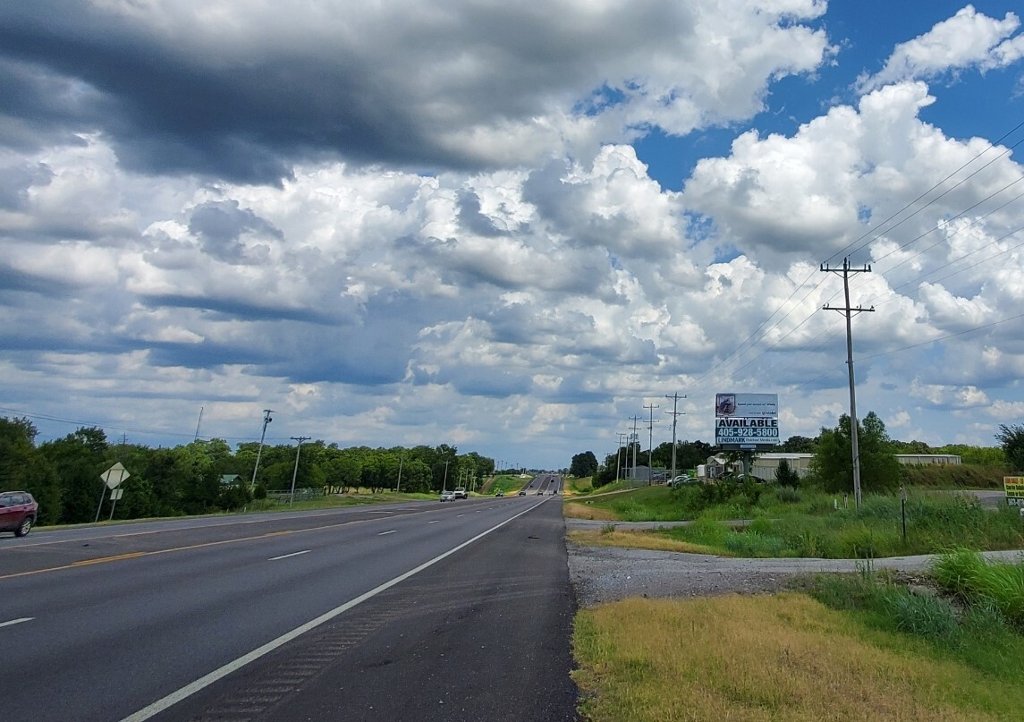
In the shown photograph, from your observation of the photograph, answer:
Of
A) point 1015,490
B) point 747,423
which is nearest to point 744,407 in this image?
point 747,423

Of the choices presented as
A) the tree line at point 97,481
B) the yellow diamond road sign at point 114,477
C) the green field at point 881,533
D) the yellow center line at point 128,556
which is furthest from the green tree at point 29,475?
the green field at point 881,533

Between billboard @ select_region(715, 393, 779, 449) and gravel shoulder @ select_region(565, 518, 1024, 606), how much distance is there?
199ft

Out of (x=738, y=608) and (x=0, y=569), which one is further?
(x=0, y=569)

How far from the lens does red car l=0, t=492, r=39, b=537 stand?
78.2ft

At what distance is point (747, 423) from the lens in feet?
264

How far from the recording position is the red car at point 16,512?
23828 mm

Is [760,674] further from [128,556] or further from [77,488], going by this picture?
[77,488]

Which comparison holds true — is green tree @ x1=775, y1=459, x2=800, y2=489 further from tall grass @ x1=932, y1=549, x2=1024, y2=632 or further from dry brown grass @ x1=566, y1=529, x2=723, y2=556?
tall grass @ x1=932, y1=549, x2=1024, y2=632

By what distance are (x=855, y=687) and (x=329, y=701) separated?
4632mm

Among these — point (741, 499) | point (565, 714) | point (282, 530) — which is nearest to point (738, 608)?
point (565, 714)

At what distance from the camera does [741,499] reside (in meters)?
50.7

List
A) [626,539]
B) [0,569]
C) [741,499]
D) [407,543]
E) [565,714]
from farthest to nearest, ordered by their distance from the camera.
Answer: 1. [741,499]
2. [626,539]
3. [407,543]
4. [0,569]
5. [565,714]

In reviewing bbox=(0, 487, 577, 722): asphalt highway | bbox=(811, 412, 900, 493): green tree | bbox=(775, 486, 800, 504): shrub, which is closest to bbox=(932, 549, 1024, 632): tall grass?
bbox=(0, 487, 577, 722): asphalt highway

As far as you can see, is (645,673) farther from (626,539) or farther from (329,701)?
A: (626,539)
